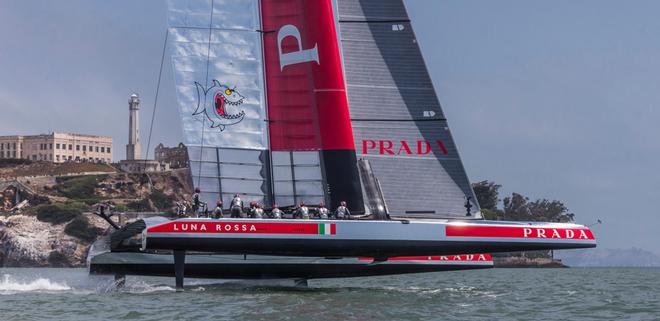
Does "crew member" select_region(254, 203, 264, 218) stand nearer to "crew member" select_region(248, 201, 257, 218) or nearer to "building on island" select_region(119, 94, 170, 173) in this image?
"crew member" select_region(248, 201, 257, 218)

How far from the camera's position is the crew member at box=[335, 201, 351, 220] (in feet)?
85.4

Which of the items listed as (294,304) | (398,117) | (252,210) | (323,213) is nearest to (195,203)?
(252,210)

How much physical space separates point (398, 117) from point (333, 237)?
13.2 ft

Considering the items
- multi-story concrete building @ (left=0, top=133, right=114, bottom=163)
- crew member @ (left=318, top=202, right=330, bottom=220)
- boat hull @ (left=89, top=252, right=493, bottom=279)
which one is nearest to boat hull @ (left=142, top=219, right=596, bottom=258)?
crew member @ (left=318, top=202, right=330, bottom=220)

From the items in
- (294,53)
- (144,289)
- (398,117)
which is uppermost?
(294,53)

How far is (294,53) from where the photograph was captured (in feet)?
90.2

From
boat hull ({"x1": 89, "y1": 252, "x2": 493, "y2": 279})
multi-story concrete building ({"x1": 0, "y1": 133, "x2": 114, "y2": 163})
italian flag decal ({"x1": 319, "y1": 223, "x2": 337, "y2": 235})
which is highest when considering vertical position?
multi-story concrete building ({"x1": 0, "y1": 133, "x2": 114, "y2": 163})

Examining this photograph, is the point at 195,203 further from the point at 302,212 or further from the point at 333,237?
the point at 333,237

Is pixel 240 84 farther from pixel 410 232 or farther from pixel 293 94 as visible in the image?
pixel 410 232

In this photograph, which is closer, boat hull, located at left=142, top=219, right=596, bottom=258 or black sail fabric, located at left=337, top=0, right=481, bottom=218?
boat hull, located at left=142, top=219, right=596, bottom=258

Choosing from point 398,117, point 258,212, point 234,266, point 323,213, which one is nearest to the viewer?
point 258,212

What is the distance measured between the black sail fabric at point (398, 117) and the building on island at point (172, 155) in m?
108

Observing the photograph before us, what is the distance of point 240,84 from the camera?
27.6 m

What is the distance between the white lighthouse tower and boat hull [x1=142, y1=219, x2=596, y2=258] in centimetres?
11385
